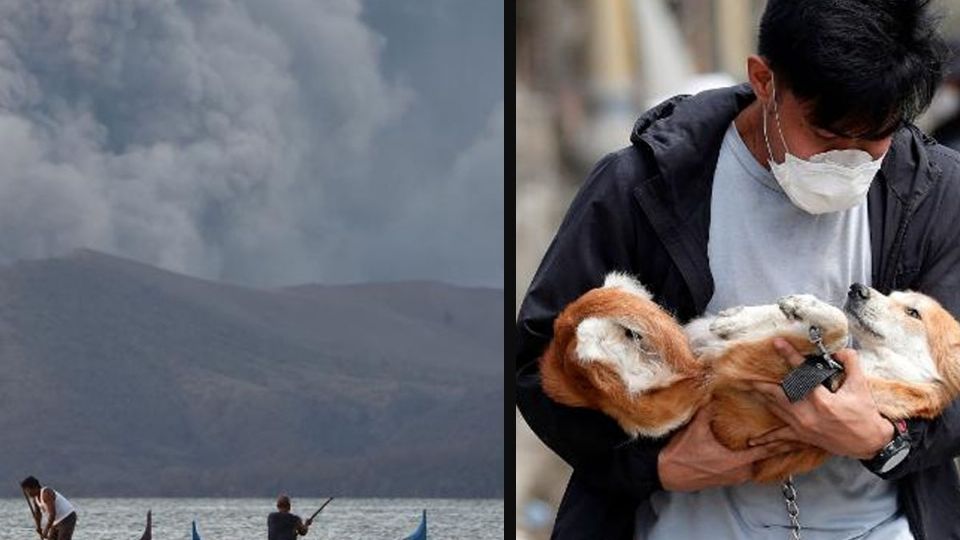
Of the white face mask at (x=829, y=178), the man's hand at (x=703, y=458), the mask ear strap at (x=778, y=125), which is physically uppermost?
the mask ear strap at (x=778, y=125)

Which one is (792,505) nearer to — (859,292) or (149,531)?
(859,292)

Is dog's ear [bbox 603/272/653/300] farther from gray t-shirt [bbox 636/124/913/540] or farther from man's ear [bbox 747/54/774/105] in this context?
man's ear [bbox 747/54/774/105]

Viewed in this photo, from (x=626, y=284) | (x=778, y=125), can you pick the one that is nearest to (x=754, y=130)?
(x=778, y=125)

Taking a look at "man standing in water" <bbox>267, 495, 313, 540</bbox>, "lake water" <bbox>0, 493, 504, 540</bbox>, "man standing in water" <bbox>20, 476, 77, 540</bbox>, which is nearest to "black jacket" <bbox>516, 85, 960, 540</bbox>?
"man standing in water" <bbox>20, 476, 77, 540</bbox>

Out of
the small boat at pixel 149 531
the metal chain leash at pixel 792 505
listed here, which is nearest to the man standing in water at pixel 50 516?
the metal chain leash at pixel 792 505

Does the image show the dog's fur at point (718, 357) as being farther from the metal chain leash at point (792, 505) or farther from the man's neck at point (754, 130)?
the man's neck at point (754, 130)
